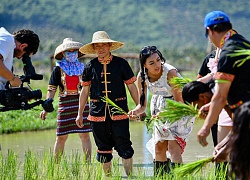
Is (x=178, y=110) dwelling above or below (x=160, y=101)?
below

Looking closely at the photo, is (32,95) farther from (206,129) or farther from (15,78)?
(206,129)

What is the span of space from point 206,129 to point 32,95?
235 centimetres

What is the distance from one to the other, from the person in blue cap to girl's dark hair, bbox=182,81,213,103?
124 millimetres

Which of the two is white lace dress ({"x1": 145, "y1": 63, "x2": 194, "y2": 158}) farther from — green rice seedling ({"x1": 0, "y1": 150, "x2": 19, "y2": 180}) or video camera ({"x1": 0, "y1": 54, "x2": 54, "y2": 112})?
green rice seedling ({"x1": 0, "y1": 150, "x2": 19, "y2": 180})

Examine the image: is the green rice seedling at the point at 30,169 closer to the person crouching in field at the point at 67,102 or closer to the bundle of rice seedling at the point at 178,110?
the bundle of rice seedling at the point at 178,110

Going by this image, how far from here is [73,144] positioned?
1157 centimetres

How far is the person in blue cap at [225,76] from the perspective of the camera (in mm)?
5523

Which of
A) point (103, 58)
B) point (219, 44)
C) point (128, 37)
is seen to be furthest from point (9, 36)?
point (128, 37)

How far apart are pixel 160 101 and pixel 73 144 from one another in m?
3.80

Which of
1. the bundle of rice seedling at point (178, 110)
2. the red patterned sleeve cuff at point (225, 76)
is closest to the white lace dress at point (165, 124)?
the bundle of rice seedling at point (178, 110)

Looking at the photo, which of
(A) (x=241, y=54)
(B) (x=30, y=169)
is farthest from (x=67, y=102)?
(A) (x=241, y=54)

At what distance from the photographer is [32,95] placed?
293 inches

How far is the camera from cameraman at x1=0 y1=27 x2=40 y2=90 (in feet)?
24.0

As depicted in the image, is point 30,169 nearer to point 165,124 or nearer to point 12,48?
point 12,48
